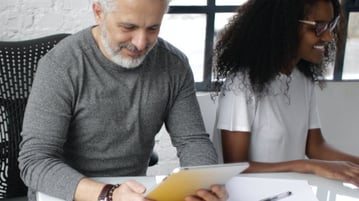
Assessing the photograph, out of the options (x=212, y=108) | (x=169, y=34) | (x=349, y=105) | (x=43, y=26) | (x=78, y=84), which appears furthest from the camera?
(x=169, y=34)

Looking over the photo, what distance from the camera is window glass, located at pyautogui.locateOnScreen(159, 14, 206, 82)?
8.14 ft

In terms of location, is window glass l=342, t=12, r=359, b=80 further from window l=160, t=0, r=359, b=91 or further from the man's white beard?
the man's white beard

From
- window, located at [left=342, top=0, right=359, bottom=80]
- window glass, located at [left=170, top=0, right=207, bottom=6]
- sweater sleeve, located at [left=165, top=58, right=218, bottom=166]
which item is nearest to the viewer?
sweater sleeve, located at [left=165, top=58, right=218, bottom=166]

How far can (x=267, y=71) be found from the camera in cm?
153

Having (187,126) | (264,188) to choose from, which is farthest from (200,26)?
(264,188)

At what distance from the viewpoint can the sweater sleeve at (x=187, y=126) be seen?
4.60 feet

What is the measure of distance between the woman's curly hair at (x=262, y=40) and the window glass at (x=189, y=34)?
2.96 feet

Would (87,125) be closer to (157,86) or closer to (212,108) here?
(157,86)

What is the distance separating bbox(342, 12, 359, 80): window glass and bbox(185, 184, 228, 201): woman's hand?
66.9 inches

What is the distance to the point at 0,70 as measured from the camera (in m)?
1.50

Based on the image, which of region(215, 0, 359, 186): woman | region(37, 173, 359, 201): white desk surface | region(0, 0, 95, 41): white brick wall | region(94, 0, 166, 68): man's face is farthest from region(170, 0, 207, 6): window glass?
region(37, 173, 359, 201): white desk surface

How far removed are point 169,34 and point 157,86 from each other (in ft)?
3.62

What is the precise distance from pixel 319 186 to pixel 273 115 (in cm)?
32

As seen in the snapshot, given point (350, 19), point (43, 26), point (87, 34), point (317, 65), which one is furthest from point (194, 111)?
point (350, 19)
